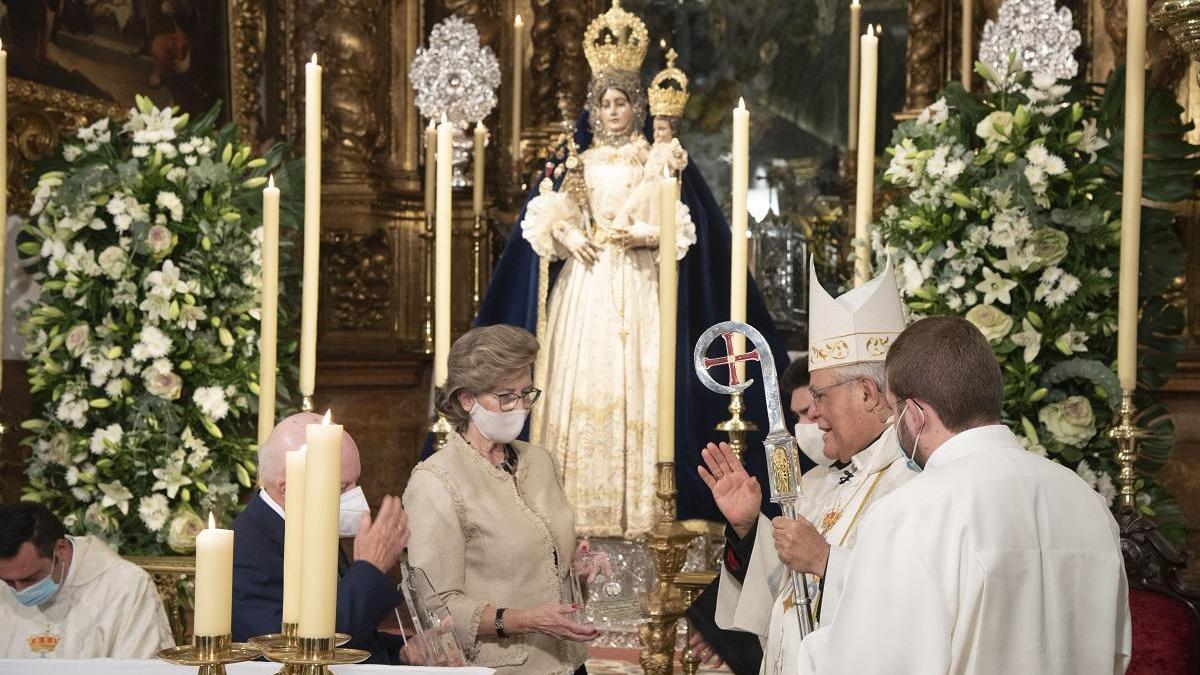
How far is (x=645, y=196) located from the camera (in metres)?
6.38

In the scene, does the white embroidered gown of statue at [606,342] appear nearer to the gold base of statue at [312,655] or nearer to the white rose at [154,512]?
the white rose at [154,512]

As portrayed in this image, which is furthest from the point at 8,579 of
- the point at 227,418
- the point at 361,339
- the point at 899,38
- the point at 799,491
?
the point at 899,38

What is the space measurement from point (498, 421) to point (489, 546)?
28cm

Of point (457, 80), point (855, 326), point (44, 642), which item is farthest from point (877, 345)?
point (457, 80)

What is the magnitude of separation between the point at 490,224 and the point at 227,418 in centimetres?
345

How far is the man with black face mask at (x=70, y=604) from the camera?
3.94 metres

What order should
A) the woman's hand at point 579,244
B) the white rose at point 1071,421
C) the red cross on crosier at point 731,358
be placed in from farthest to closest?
the woman's hand at point 579,244 < the white rose at point 1071,421 < the red cross on crosier at point 731,358

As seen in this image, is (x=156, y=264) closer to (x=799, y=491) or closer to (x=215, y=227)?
(x=215, y=227)

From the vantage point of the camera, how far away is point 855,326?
3.27 metres

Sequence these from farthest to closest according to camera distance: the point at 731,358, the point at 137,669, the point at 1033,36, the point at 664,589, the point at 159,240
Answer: the point at 1033,36
the point at 159,240
the point at 664,589
the point at 731,358
the point at 137,669

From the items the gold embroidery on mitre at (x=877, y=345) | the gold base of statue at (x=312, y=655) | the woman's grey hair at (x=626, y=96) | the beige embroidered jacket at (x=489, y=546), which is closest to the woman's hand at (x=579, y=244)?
the woman's grey hair at (x=626, y=96)

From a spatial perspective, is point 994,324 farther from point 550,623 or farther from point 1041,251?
point 550,623

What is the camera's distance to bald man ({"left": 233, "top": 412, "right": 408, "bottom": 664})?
9.24 feet

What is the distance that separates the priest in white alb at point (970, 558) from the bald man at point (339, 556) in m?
0.78
